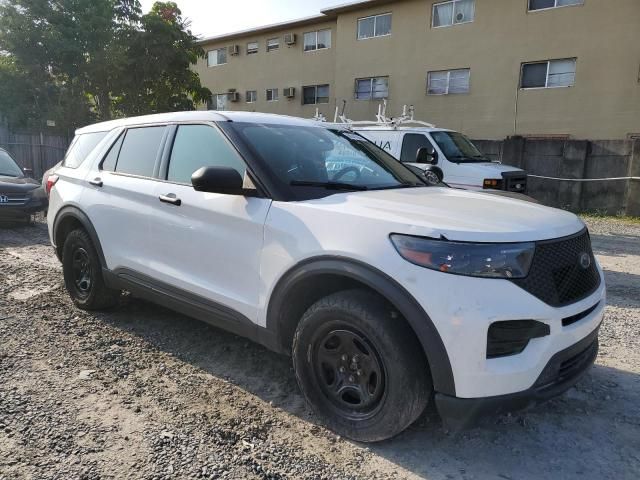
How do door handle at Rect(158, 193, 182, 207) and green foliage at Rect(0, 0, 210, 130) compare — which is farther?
green foliage at Rect(0, 0, 210, 130)

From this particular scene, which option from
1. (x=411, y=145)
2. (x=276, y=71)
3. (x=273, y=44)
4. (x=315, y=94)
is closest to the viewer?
(x=411, y=145)

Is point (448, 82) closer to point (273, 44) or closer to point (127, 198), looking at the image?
point (273, 44)

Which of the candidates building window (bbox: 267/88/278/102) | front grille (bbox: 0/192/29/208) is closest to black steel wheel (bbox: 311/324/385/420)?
front grille (bbox: 0/192/29/208)

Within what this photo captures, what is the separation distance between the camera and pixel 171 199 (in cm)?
350

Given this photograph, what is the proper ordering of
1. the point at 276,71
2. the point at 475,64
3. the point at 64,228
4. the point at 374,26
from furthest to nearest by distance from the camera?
the point at 276,71 < the point at 374,26 < the point at 475,64 < the point at 64,228

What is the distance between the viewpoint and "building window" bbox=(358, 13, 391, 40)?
1923cm

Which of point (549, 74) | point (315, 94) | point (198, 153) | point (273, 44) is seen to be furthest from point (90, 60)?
point (198, 153)

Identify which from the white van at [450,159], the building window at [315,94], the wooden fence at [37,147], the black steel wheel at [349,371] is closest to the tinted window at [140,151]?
the black steel wheel at [349,371]

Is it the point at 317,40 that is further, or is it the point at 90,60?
the point at 317,40

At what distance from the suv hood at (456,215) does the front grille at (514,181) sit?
21.6 ft

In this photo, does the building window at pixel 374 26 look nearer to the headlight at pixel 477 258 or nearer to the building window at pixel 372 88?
the building window at pixel 372 88

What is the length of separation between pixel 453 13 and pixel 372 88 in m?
4.12

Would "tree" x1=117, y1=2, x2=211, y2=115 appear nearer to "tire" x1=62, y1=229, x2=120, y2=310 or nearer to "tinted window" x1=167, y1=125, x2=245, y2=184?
"tire" x1=62, y1=229, x2=120, y2=310

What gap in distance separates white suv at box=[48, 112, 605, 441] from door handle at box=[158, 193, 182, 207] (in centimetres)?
3
